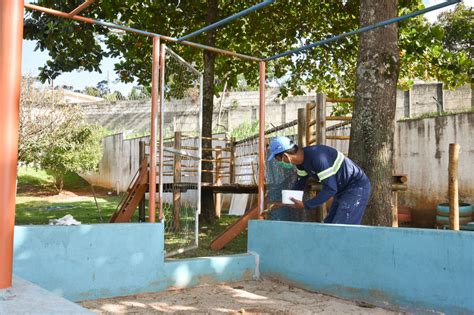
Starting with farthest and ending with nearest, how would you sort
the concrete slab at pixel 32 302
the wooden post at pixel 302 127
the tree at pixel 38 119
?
the tree at pixel 38 119 → the wooden post at pixel 302 127 → the concrete slab at pixel 32 302

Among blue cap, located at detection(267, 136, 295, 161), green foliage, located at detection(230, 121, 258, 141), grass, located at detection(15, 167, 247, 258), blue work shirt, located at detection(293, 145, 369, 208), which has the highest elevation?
green foliage, located at detection(230, 121, 258, 141)

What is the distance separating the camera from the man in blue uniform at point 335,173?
478cm

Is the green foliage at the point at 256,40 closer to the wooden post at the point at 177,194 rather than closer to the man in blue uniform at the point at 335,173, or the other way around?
the wooden post at the point at 177,194

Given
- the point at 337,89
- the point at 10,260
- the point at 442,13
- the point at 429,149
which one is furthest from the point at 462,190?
the point at 442,13

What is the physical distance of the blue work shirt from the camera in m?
4.70

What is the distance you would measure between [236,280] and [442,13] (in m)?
22.5

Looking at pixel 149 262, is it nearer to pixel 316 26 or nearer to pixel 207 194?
pixel 207 194

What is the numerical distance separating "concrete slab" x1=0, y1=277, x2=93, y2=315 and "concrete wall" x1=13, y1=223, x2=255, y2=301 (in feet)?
4.32

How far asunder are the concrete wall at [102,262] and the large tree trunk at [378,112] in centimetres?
219

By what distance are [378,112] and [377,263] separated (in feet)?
8.08

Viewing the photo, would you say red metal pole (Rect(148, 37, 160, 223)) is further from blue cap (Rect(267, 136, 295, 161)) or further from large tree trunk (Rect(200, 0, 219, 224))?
large tree trunk (Rect(200, 0, 219, 224))

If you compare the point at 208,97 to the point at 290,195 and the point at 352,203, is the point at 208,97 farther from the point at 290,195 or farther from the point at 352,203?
the point at 352,203

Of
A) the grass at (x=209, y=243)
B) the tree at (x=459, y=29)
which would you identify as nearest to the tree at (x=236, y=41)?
the grass at (x=209, y=243)

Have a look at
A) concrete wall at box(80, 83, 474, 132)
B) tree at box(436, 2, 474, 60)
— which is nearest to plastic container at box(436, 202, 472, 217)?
concrete wall at box(80, 83, 474, 132)
